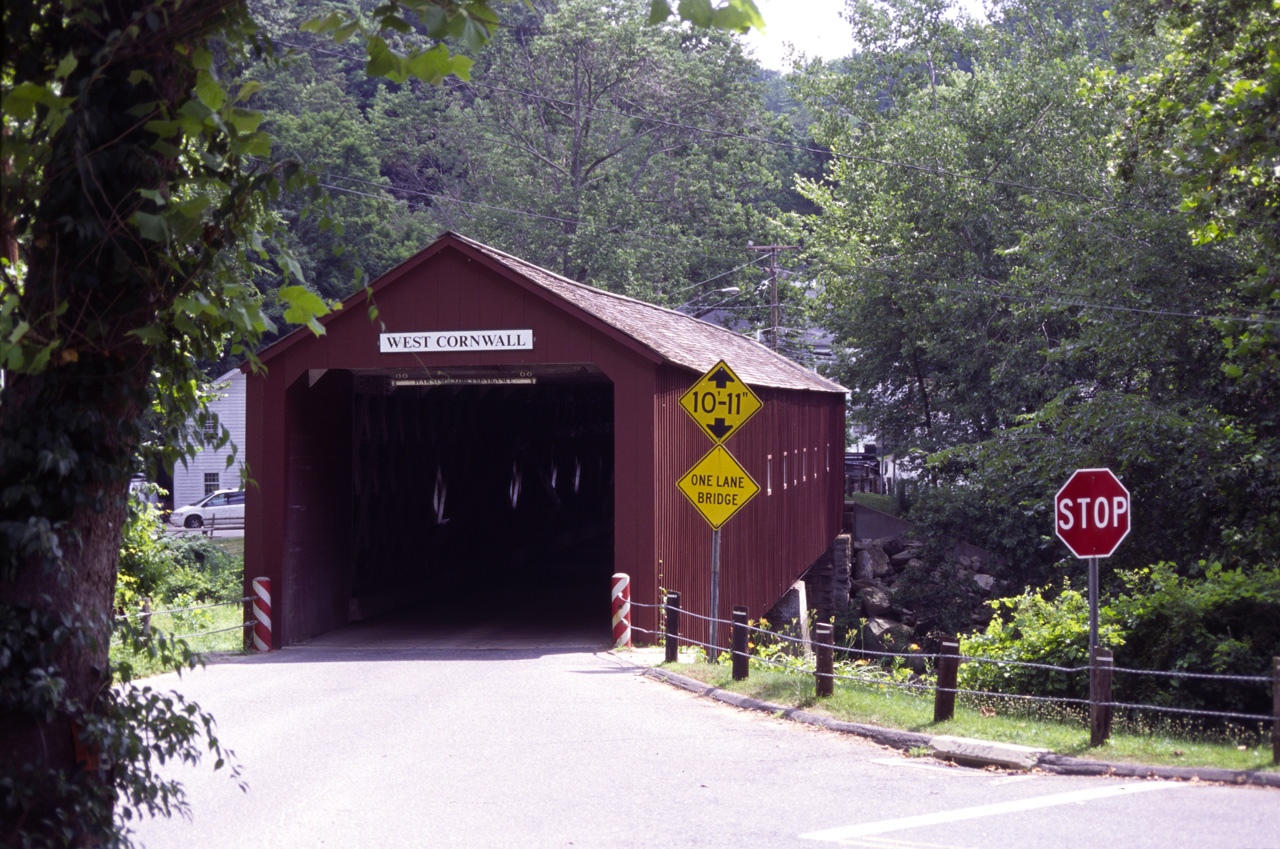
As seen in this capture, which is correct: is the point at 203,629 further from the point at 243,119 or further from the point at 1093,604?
the point at 243,119

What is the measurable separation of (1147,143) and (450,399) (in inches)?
479

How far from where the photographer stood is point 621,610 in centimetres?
1448

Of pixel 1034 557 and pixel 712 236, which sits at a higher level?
pixel 712 236

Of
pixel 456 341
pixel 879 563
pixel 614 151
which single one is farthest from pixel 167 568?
pixel 614 151

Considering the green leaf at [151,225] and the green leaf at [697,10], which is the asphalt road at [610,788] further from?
the green leaf at [697,10]

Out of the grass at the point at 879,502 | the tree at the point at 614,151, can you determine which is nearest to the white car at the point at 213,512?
the tree at the point at 614,151

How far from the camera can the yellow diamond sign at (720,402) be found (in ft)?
40.4

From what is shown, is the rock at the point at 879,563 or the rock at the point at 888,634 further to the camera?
the rock at the point at 879,563

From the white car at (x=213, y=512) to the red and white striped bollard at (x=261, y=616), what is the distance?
86.1ft

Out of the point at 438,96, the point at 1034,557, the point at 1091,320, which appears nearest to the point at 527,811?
the point at 1091,320

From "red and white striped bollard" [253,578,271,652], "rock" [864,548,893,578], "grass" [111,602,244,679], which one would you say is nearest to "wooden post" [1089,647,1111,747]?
"grass" [111,602,244,679]

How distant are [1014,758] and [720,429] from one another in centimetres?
512

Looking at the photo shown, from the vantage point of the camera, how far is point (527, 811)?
22.7 feet

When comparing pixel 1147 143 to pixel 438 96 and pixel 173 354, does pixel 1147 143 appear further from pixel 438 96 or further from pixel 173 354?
pixel 438 96
